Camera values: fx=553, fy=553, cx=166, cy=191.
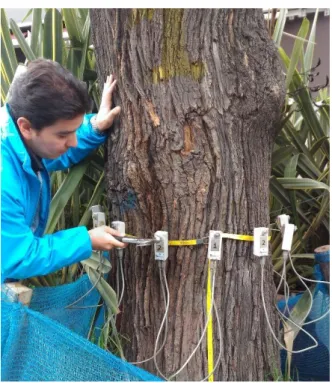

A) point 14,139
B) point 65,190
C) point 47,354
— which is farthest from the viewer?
point 65,190

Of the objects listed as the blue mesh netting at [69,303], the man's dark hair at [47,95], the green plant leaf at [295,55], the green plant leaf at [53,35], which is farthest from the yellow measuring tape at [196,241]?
the green plant leaf at [53,35]

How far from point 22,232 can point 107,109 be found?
1.73 ft

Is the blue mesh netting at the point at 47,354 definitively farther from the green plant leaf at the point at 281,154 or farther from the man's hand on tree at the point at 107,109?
the green plant leaf at the point at 281,154

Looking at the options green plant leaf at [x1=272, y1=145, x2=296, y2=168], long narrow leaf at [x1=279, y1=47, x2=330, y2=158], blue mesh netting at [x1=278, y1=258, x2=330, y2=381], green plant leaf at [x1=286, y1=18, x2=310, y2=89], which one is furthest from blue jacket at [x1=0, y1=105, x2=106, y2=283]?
long narrow leaf at [x1=279, y1=47, x2=330, y2=158]

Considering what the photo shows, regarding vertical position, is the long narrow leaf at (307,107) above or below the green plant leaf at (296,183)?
above

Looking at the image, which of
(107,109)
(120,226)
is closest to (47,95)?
(107,109)

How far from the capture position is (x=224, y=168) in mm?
1805

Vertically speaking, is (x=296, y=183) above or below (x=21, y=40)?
below

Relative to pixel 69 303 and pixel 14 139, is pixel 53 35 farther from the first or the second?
pixel 69 303

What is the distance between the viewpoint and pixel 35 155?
1.78 metres

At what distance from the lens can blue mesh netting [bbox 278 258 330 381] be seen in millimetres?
2133

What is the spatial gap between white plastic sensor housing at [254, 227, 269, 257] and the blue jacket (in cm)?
55

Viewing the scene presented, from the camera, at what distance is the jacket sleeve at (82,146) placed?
1969 mm

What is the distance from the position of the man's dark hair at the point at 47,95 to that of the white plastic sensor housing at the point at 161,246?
1.51ft
